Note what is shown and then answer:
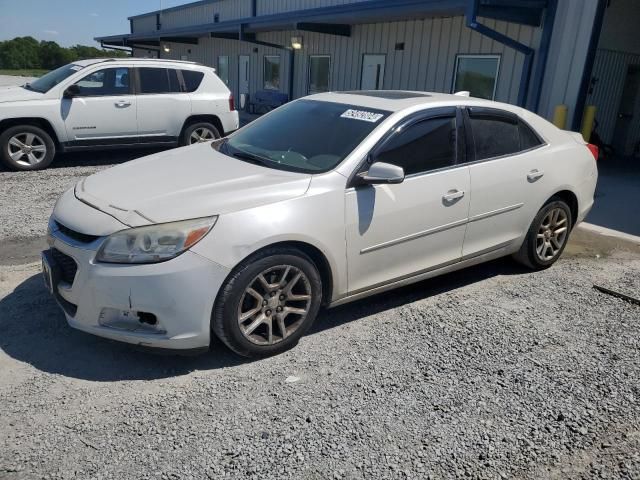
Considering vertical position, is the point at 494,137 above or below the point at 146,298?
above

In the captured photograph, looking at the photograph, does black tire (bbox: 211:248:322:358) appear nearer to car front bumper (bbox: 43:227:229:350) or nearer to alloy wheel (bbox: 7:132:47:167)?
car front bumper (bbox: 43:227:229:350)

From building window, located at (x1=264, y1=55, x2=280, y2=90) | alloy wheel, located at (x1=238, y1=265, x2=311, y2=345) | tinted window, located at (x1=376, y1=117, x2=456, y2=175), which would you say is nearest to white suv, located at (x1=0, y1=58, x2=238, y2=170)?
tinted window, located at (x1=376, y1=117, x2=456, y2=175)

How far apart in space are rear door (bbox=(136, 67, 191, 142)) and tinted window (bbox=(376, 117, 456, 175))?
6.23 meters

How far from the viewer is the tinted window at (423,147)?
11.8 feet

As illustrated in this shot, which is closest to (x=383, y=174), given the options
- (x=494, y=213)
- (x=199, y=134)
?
(x=494, y=213)

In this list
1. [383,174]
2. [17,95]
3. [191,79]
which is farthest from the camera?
[191,79]

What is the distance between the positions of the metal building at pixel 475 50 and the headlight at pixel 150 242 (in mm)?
7334

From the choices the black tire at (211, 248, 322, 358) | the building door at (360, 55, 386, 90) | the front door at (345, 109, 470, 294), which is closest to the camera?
the black tire at (211, 248, 322, 358)

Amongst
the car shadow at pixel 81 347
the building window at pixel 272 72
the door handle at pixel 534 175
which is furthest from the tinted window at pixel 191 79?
the building window at pixel 272 72

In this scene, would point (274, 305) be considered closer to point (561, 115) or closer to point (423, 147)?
point (423, 147)

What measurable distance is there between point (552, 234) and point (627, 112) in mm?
8473

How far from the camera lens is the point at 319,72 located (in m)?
15.3

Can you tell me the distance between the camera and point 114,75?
8.43m

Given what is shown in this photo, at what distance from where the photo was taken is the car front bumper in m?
2.79
